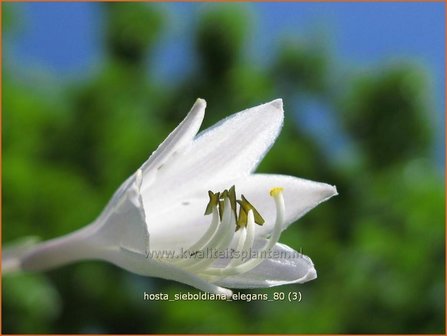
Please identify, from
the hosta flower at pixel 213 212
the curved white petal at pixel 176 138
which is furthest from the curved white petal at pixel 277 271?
the curved white petal at pixel 176 138

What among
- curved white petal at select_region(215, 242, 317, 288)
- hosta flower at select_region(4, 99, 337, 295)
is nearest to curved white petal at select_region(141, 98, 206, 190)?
hosta flower at select_region(4, 99, 337, 295)

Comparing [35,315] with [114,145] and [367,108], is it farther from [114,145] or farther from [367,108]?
[367,108]

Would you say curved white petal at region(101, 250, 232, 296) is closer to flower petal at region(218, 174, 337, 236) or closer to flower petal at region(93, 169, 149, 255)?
flower petal at region(93, 169, 149, 255)

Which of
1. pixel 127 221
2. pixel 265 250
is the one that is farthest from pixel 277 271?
pixel 127 221

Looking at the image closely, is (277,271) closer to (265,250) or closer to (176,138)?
(265,250)

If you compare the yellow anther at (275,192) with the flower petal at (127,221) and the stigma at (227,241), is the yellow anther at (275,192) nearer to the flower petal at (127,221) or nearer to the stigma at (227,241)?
the stigma at (227,241)

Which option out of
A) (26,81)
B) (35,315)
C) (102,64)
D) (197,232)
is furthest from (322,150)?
(197,232)

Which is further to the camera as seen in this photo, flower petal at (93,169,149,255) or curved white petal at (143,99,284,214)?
curved white petal at (143,99,284,214)
